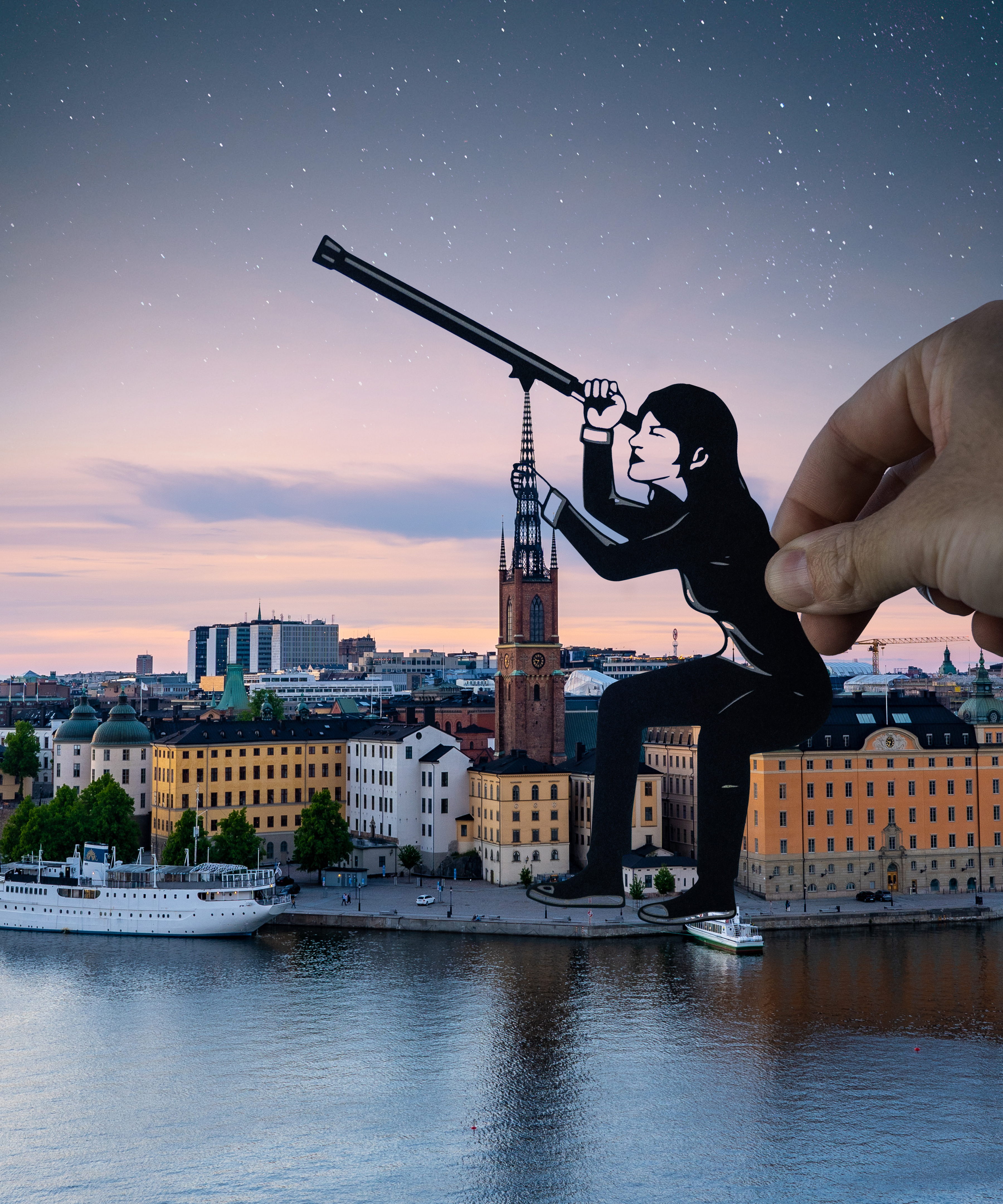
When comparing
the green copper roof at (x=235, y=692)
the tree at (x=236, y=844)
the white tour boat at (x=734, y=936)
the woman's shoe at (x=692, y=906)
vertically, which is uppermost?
the green copper roof at (x=235, y=692)

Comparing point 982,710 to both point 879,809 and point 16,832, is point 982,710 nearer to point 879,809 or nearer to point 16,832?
point 879,809

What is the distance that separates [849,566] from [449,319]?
277 cm

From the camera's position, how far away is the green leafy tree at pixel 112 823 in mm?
42156

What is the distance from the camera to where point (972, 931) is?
3378 centimetres

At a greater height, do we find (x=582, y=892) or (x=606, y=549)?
(x=606, y=549)

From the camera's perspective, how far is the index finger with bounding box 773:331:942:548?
11.7 feet

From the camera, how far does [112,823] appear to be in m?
42.3

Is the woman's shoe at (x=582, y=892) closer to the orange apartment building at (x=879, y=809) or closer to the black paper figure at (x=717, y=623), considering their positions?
the black paper figure at (x=717, y=623)

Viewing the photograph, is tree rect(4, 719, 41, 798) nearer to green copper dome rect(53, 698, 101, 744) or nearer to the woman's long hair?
green copper dome rect(53, 698, 101, 744)

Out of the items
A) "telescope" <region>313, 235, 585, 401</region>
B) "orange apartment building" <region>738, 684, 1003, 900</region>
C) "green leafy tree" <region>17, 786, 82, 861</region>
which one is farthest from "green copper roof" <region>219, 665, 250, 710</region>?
"telescope" <region>313, 235, 585, 401</region>

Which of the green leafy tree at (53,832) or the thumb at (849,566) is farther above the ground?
the thumb at (849,566)

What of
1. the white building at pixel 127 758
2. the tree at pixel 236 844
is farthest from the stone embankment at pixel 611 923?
the white building at pixel 127 758

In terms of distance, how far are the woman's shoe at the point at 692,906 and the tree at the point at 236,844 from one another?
3580 centimetres

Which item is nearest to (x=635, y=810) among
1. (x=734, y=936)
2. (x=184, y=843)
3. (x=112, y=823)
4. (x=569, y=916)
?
(x=569, y=916)
